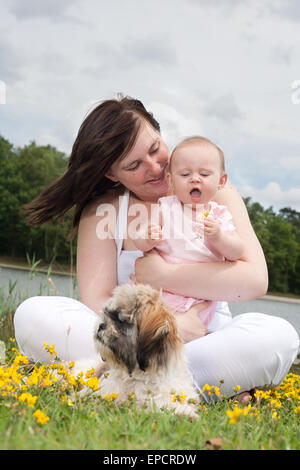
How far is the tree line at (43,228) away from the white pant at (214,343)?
28.6 metres

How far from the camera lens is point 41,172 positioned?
1515 inches

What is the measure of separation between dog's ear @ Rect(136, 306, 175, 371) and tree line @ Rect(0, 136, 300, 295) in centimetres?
2982

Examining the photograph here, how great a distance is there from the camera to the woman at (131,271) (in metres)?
3.48

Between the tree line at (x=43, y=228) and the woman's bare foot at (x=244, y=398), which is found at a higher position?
the tree line at (x=43, y=228)

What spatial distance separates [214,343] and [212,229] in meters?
0.80

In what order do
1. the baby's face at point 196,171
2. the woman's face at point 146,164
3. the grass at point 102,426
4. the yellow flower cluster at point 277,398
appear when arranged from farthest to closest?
the woman's face at point 146,164 < the baby's face at point 196,171 < the yellow flower cluster at point 277,398 < the grass at point 102,426

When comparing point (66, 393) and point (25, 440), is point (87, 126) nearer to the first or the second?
point (66, 393)

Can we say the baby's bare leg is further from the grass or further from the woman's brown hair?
the woman's brown hair

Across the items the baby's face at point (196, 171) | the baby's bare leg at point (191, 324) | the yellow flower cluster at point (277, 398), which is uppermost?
the baby's face at point (196, 171)

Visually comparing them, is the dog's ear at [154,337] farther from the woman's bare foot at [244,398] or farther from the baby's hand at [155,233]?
the woman's bare foot at [244,398]

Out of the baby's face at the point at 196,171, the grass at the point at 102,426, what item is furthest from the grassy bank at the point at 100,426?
the baby's face at the point at 196,171

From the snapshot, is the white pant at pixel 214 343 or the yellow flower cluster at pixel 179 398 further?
the white pant at pixel 214 343

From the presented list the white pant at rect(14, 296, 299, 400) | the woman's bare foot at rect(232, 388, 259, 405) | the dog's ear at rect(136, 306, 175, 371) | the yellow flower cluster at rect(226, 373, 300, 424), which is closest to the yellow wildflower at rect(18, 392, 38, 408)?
the dog's ear at rect(136, 306, 175, 371)

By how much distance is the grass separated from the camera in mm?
2014
